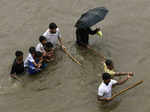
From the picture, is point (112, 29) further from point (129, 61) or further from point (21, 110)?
point (21, 110)

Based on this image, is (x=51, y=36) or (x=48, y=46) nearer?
(x=48, y=46)

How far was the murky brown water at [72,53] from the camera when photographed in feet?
22.5

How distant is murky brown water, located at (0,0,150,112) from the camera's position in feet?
22.5

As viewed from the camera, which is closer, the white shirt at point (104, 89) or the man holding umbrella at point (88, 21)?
the white shirt at point (104, 89)

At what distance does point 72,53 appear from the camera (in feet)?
28.1

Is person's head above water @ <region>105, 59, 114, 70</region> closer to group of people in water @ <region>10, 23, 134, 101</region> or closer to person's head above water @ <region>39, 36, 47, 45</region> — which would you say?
group of people in water @ <region>10, 23, 134, 101</region>

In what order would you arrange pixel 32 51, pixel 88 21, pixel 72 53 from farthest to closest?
pixel 72 53 < pixel 88 21 < pixel 32 51

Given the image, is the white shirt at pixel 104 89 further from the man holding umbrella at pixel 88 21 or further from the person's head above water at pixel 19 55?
the person's head above water at pixel 19 55

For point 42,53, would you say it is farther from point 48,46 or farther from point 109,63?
point 109,63

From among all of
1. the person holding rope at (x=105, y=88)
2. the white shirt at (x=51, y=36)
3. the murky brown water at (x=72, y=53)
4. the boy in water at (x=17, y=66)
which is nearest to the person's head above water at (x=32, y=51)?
the boy in water at (x=17, y=66)

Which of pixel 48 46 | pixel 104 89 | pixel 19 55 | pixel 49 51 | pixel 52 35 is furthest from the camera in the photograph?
pixel 52 35

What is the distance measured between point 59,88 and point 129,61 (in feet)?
7.06

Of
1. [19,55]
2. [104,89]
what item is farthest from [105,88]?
[19,55]

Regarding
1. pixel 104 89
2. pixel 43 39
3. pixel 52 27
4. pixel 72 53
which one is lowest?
pixel 104 89
